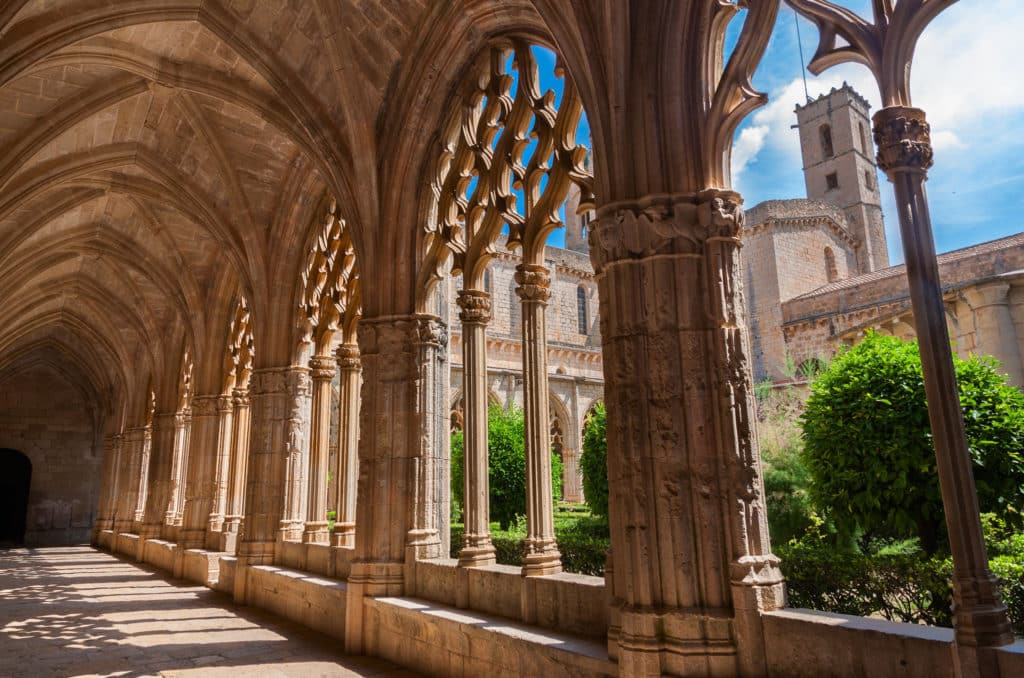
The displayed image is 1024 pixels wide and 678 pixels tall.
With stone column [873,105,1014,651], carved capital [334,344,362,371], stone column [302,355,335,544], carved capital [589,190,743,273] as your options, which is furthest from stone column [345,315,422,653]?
stone column [873,105,1014,651]

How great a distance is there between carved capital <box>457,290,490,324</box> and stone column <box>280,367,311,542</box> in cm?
402

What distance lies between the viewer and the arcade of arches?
11.2 feet

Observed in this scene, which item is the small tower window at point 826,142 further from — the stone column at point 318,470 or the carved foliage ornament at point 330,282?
the stone column at point 318,470

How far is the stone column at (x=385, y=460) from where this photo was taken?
19.9ft

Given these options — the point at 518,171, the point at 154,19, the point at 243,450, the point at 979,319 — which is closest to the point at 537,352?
the point at 518,171

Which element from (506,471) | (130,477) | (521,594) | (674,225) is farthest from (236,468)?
(674,225)

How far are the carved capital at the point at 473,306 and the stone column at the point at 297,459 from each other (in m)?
4.02

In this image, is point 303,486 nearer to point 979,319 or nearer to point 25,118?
point 25,118

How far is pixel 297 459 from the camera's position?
347 inches

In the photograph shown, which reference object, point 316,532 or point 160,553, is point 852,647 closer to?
point 316,532

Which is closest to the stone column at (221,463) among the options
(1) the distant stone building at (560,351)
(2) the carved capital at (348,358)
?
(1) the distant stone building at (560,351)

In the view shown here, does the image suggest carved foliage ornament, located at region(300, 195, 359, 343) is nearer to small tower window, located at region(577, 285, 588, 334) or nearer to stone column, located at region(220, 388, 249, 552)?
stone column, located at region(220, 388, 249, 552)

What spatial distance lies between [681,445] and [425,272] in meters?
3.57

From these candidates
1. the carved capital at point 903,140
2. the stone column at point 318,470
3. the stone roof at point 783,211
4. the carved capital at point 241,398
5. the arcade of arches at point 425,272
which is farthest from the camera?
the stone roof at point 783,211
